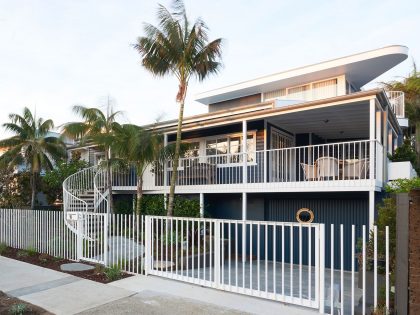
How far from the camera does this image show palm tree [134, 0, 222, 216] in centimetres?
1144

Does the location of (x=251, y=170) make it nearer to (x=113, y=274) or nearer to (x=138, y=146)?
(x=138, y=146)

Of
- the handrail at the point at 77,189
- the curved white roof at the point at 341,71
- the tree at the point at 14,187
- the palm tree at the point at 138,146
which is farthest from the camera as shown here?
the tree at the point at 14,187

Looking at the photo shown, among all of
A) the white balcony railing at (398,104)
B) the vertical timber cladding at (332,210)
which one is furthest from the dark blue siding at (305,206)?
the white balcony railing at (398,104)

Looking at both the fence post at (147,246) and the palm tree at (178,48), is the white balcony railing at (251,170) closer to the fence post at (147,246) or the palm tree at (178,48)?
the palm tree at (178,48)

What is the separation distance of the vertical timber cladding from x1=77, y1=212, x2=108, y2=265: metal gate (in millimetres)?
6369

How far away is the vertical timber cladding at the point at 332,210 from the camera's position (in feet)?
36.7

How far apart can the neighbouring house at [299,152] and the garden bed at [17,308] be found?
7.07 metres

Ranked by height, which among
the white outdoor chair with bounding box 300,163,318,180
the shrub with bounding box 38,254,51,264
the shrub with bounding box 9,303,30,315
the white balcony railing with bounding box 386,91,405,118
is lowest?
the shrub with bounding box 38,254,51,264

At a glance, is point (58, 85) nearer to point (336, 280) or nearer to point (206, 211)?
point (206, 211)

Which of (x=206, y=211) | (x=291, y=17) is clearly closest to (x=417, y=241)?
(x=291, y=17)

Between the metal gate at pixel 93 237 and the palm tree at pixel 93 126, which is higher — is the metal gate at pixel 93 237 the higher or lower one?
the lower one

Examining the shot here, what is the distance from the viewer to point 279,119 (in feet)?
43.2

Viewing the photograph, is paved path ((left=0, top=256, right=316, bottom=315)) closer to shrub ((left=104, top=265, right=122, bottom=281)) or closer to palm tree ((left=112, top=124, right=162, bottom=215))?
shrub ((left=104, top=265, right=122, bottom=281))

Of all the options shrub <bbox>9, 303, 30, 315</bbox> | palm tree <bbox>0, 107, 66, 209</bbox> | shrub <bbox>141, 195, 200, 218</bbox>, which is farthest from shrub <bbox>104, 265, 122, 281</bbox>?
palm tree <bbox>0, 107, 66, 209</bbox>
